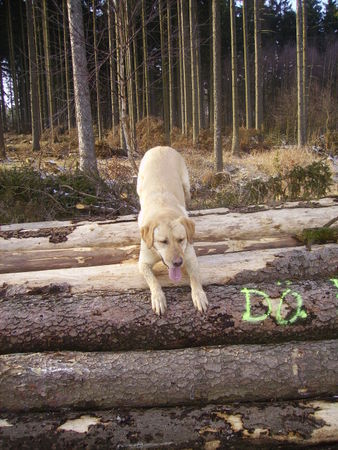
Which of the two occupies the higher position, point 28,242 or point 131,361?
point 28,242

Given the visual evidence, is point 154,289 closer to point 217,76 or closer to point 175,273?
point 175,273

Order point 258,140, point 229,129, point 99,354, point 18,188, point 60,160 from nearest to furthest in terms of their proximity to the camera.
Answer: point 99,354, point 18,188, point 60,160, point 258,140, point 229,129

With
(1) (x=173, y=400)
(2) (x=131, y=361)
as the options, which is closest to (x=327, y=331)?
(1) (x=173, y=400)

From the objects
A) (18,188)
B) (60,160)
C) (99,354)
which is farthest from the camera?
(60,160)

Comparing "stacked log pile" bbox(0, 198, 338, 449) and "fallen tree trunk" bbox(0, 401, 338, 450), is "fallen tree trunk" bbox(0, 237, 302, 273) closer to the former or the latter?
"stacked log pile" bbox(0, 198, 338, 449)

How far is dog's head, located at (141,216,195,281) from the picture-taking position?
308cm

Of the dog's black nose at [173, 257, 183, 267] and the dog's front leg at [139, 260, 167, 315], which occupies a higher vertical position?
the dog's black nose at [173, 257, 183, 267]

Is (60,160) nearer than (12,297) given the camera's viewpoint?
No

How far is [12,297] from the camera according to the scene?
341 cm

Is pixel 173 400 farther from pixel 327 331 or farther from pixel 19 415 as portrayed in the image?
pixel 327 331

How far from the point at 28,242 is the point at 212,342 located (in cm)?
256

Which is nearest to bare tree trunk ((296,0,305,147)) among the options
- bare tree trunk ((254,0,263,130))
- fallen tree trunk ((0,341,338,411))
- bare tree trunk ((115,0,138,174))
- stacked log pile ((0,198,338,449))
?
bare tree trunk ((254,0,263,130))

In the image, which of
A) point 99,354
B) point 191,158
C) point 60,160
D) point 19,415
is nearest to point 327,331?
point 99,354

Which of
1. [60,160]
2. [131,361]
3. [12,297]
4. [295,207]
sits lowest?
[131,361]
